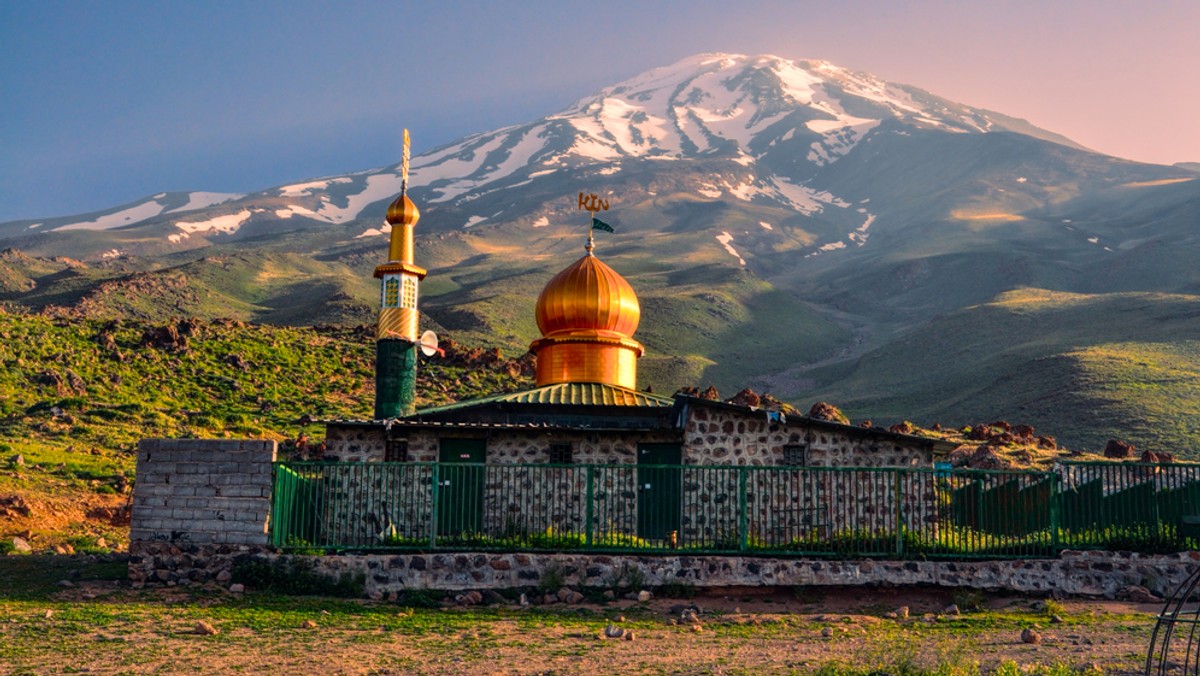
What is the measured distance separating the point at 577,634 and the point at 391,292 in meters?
12.1

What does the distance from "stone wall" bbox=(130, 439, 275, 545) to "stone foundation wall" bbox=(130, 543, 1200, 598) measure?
0.22 m

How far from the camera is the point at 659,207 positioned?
514 feet

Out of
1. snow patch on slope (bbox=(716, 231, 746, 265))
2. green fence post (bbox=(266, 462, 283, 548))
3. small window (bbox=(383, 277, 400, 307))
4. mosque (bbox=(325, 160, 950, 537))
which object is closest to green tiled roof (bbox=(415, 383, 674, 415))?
mosque (bbox=(325, 160, 950, 537))

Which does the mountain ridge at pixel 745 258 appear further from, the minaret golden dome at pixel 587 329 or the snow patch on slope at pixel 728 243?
the minaret golden dome at pixel 587 329

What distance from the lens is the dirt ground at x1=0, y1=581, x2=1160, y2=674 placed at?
1148 cm

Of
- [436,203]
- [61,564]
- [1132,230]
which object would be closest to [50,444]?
[61,564]

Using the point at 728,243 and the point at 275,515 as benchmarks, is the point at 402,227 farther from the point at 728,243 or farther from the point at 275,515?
the point at 728,243

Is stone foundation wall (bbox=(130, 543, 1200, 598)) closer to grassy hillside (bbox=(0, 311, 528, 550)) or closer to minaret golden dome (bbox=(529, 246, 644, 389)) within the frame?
grassy hillside (bbox=(0, 311, 528, 550))

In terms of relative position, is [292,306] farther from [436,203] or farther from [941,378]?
[436,203]

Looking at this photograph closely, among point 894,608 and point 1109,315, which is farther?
point 1109,315

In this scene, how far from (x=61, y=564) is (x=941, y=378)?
5444 centimetres

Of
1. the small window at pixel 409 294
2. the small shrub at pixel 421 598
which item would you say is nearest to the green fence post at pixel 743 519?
the small shrub at pixel 421 598

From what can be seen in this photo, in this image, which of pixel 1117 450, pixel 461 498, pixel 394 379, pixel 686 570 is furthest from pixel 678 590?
pixel 1117 450

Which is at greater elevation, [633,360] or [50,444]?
[633,360]
